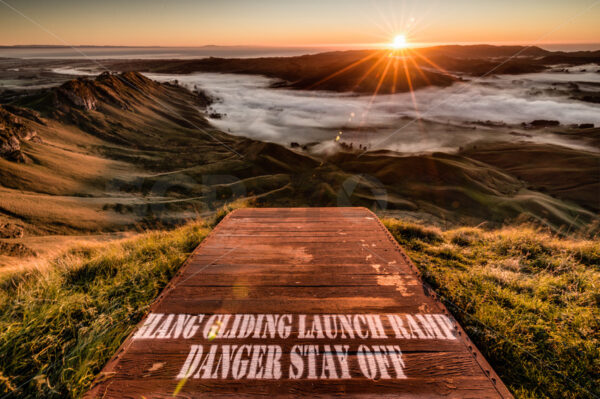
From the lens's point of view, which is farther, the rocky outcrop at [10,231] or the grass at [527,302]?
the rocky outcrop at [10,231]

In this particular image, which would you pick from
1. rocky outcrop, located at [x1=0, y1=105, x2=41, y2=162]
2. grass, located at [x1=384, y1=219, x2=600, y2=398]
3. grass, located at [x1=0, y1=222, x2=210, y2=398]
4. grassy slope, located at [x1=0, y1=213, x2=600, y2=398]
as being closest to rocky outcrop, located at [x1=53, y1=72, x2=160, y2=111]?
rocky outcrop, located at [x1=0, y1=105, x2=41, y2=162]

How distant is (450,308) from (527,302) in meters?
1.19

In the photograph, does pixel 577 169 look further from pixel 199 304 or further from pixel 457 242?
pixel 199 304

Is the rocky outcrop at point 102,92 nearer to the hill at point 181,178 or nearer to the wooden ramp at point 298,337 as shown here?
the hill at point 181,178

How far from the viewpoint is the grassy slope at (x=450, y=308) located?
268cm

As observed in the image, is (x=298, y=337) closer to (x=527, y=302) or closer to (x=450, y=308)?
(x=450, y=308)

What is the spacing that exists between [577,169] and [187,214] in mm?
85600

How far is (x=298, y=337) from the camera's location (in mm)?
2967

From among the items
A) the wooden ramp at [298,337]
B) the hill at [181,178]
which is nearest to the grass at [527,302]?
the wooden ramp at [298,337]

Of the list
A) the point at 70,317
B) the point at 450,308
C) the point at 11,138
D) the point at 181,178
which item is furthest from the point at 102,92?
the point at 450,308

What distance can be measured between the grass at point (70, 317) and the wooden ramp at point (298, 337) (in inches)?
11.6

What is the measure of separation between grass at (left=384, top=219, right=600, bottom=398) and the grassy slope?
0.01 meters

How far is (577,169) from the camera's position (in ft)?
210

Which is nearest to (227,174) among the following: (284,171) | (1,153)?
(284,171)
